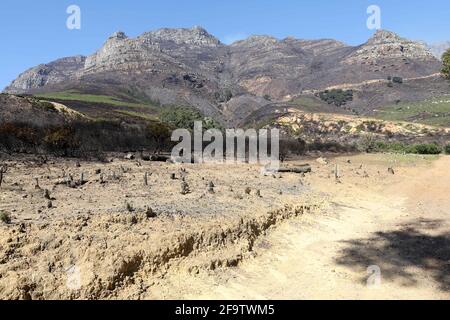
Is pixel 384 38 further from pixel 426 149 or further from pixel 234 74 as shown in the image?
pixel 426 149

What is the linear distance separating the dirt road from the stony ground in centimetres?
3

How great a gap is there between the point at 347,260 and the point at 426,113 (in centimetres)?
7891

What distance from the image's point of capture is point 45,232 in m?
8.59

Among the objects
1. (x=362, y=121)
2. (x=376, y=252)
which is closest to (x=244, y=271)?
(x=376, y=252)

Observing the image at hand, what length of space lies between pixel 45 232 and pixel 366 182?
15279 millimetres

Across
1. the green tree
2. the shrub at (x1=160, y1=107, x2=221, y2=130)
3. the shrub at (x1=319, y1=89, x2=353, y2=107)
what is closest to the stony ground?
the green tree

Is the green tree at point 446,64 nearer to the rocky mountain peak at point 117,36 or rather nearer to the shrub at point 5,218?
the shrub at point 5,218

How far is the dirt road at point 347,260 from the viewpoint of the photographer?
28.7 ft

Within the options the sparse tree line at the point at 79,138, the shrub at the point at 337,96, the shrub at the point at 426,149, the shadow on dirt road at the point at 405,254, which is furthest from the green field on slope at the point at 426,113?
the shadow on dirt road at the point at 405,254

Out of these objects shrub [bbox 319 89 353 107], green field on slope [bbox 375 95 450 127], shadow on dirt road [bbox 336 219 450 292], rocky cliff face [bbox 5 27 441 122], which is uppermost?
rocky cliff face [bbox 5 27 441 122]

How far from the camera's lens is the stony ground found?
26.6 feet

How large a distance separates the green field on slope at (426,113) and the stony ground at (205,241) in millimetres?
55410

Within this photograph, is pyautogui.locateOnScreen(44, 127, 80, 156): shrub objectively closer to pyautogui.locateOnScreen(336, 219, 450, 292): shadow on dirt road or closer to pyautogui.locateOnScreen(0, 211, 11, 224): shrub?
pyautogui.locateOnScreen(0, 211, 11, 224): shrub

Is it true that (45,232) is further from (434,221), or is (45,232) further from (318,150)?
(318,150)
